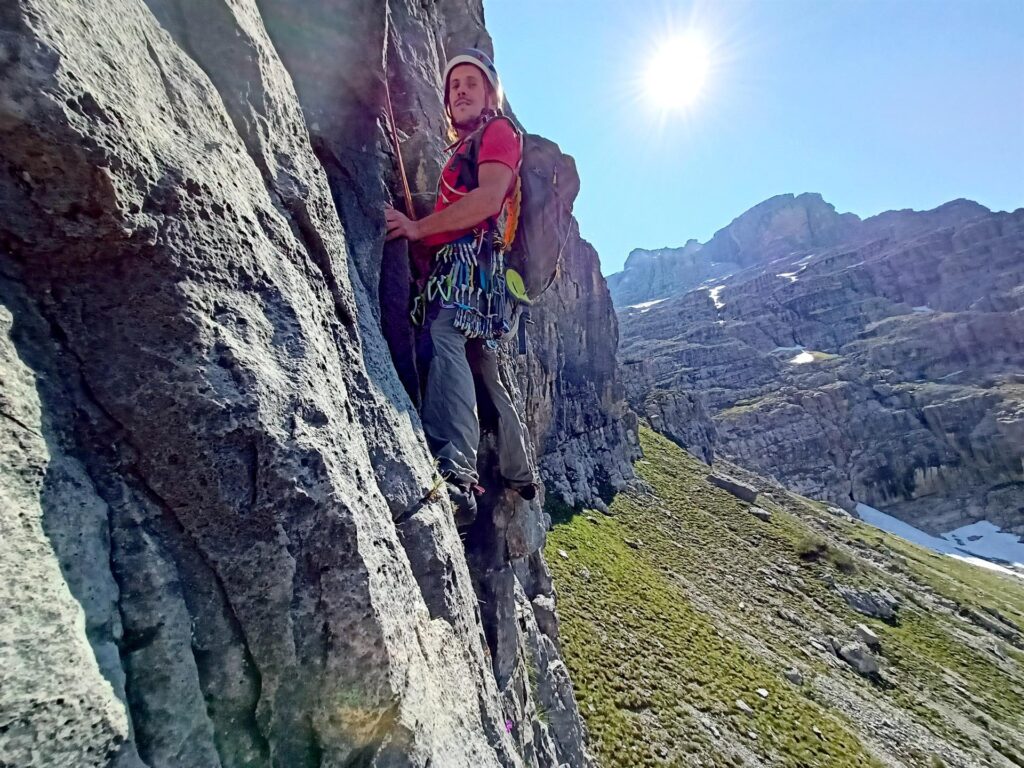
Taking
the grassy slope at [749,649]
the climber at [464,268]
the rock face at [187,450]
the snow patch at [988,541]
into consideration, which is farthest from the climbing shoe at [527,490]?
the snow patch at [988,541]

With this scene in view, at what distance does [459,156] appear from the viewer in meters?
5.73

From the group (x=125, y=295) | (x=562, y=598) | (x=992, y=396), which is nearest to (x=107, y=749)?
(x=125, y=295)

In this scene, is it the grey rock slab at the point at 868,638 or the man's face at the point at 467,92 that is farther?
the grey rock slab at the point at 868,638

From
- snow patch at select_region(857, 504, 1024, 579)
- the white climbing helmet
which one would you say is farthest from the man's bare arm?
snow patch at select_region(857, 504, 1024, 579)

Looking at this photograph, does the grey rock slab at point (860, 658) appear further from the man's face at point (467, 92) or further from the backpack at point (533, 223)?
the man's face at point (467, 92)

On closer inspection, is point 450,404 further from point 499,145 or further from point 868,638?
point 868,638

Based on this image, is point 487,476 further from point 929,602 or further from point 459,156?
point 929,602

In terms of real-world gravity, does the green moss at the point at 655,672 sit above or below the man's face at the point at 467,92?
below

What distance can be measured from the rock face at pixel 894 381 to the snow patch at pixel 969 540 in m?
2.97

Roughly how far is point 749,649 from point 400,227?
34.3m

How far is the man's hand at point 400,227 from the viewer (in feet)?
18.7

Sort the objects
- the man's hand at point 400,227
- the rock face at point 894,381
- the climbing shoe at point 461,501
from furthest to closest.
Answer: the rock face at point 894,381 < the man's hand at point 400,227 < the climbing shoe at point 461,501

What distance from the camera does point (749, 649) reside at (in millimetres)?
29875

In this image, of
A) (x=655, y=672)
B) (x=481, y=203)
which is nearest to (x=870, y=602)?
(x=655, y=672)
